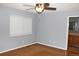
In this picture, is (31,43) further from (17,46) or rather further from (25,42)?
(17,46)

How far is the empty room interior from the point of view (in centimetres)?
348

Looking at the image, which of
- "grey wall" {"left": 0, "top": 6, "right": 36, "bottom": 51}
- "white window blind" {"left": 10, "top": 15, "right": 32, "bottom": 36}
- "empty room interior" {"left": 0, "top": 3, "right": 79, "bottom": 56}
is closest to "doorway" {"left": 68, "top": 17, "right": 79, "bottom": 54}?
"empty room interior" {"left": 0, "top": 3, "right": 79, "bottom": 56}

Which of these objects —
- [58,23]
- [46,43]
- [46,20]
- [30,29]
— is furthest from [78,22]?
[30,29]

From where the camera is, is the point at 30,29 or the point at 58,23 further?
the point at 30,29

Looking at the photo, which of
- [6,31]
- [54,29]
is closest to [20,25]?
[6,31]

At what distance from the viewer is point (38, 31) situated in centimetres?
511

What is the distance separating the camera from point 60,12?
4180mm

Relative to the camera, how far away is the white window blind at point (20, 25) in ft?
12.3

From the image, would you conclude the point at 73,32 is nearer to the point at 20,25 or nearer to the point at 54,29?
the point at 54,29

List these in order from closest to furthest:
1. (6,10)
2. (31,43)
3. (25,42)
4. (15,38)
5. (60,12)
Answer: (6,10) < (15,38) < (60,12) < (25,42) < (31,43)

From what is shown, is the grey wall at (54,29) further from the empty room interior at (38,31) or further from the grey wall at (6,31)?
the grey wall at (6,31)

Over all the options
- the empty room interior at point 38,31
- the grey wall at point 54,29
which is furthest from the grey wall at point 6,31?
the grey wall at point 54,29

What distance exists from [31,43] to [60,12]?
210 cm

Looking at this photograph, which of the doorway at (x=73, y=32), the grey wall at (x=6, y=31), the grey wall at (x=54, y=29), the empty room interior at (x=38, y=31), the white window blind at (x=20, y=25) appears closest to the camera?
the grey wall at (x=6, y=31)
